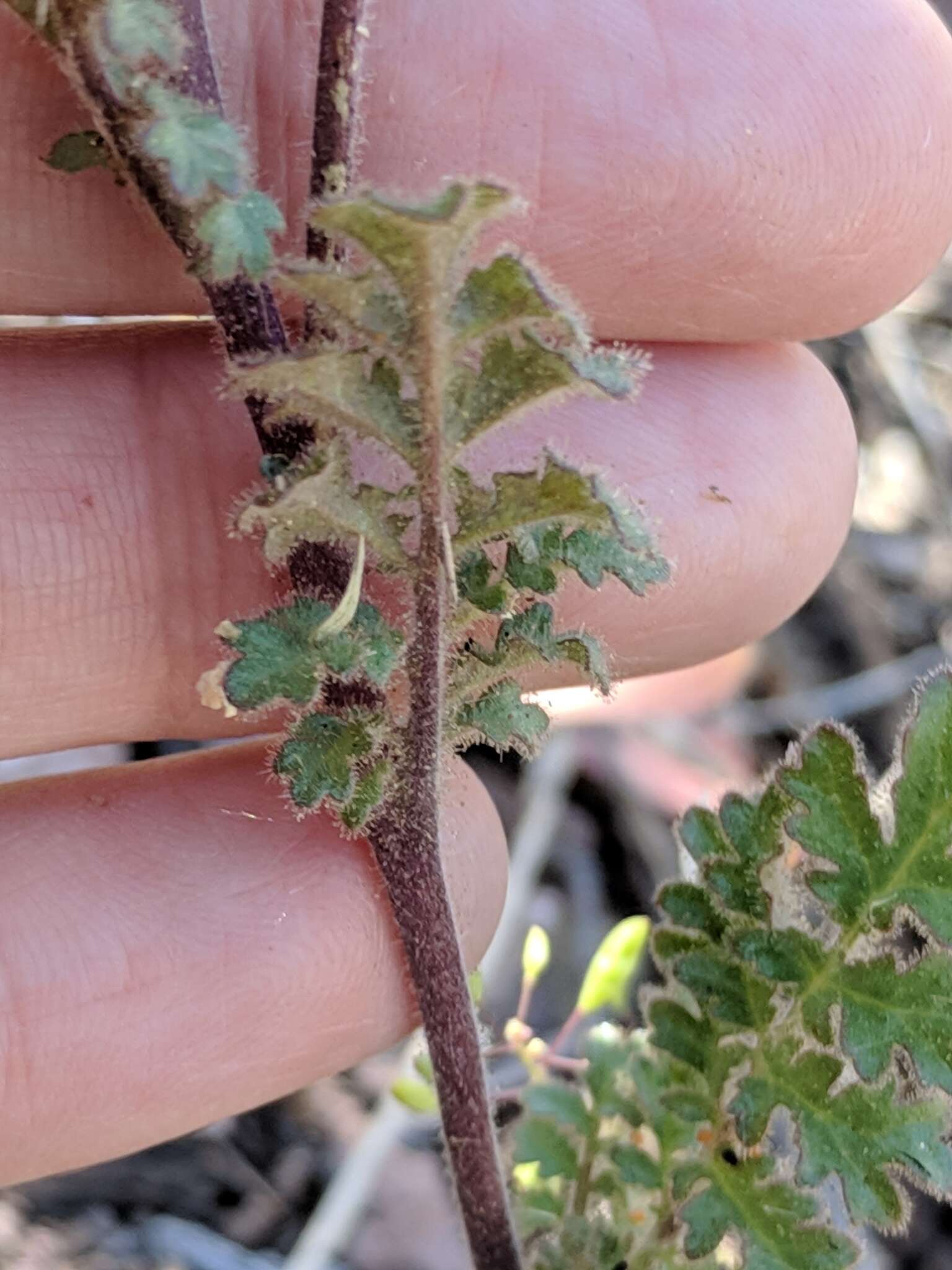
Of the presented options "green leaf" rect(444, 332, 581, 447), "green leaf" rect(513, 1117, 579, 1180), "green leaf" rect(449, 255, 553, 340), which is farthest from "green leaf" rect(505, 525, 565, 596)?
"green leaf" rect(513, 1117, 579, 1180)

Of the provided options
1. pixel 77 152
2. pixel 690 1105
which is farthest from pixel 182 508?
pixel 690 1105

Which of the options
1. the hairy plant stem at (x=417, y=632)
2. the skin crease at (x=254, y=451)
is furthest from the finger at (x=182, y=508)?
the hairy plant stem at (x=417, y=632)

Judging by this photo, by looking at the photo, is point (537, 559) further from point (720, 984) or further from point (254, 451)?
point (720, 984)

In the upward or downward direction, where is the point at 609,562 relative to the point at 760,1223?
upward

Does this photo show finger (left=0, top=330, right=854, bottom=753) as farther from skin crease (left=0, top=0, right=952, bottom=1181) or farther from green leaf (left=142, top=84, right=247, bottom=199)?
green leaf (left=142, top=84, right=247, bottom=199)

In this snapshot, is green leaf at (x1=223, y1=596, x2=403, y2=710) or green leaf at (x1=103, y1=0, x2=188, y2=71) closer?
green leaf at (x1=103, y1=0, x2=188, y2=71)
